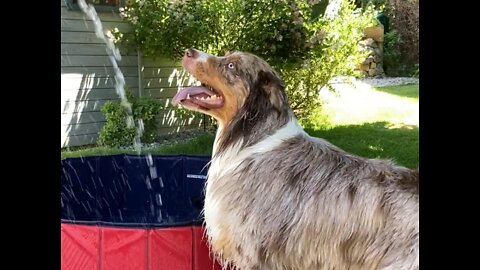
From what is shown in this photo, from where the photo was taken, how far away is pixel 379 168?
2.28m

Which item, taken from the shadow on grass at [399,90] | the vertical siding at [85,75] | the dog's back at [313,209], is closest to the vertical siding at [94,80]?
the vertical siding at [85,75]

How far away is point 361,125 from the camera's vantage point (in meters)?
7.77

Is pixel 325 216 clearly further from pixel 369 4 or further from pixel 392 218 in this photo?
pixel 369 4

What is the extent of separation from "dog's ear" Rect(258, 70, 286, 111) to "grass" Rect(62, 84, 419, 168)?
3.19 m

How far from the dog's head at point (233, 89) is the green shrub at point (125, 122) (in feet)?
16.1

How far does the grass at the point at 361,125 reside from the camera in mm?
6293

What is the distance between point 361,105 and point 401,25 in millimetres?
1469

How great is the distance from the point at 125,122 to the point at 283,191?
5.39 meters

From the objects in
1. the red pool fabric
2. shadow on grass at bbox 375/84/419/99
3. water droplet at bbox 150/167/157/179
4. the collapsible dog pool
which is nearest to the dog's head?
the red pool fabric

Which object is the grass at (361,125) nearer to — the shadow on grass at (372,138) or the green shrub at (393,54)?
the shadow on grass at (372,138)

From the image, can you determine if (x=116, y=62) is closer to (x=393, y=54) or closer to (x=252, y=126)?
(x=393, y=54)

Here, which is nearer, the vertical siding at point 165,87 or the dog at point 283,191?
the dog at point 283,191

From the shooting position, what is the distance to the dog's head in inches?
97.0
